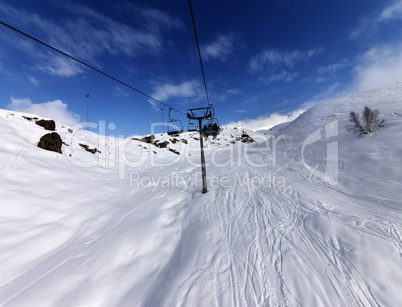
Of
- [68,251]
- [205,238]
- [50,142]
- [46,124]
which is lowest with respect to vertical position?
[68,251]

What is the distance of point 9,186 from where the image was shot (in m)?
6.73

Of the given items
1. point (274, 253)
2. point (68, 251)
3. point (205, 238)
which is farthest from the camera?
point (205, 238)

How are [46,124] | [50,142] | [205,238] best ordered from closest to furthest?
1. [205,238]
2. [50,142]
3. [46,124]

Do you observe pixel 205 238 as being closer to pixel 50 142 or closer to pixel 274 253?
pixel 274 253

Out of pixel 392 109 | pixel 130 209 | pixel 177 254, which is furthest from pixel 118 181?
pixel 392 109

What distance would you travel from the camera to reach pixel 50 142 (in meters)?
A: 12.0

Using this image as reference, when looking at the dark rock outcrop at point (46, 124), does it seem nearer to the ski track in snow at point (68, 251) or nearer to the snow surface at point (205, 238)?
the snow surface at point (205, 238)

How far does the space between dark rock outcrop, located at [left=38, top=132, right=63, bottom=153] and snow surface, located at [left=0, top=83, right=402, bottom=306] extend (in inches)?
47.0

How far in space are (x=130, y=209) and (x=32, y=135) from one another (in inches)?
473

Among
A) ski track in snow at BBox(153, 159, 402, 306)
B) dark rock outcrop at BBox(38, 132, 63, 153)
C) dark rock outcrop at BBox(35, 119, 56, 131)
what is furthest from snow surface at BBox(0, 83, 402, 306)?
dark rock outcrop at BBox(35, 119, 56, 131)

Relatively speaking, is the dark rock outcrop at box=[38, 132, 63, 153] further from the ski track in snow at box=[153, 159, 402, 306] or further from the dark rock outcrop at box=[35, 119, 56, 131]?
the ski track in snow at box=[153, 159, 402, 306]

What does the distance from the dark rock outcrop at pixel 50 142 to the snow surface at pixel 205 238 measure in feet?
3.91

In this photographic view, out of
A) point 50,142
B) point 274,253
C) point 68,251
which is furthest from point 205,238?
point 50,142

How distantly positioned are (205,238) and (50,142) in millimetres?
14730
